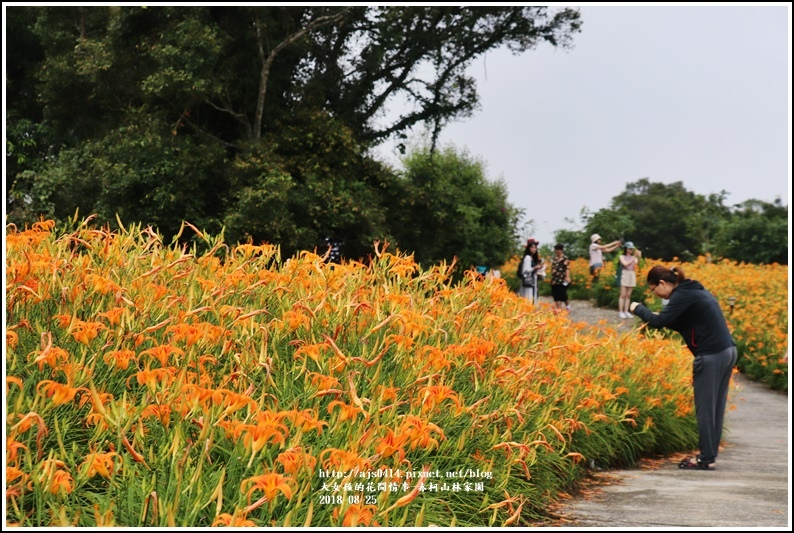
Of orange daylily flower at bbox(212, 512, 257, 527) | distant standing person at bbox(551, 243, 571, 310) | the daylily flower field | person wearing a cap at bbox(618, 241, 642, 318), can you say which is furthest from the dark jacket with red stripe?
→ person wearing a cap at bbox(618, 241, 642, 318)

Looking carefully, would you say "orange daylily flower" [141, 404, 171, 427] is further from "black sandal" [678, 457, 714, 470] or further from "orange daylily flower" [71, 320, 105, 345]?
"black sandal" [678, 457, 714, 470]

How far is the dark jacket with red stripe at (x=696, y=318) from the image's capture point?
5672mm

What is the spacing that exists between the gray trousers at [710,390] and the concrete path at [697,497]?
195 mm

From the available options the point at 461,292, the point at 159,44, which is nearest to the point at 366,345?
the point at 461,292

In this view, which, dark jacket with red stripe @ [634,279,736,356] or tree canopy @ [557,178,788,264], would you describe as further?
tree canopy @ [557,178,788,264]

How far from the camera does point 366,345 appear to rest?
11.8ft

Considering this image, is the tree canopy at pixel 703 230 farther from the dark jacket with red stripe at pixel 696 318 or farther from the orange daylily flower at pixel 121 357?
the orange daylily flower at pixel 121 357

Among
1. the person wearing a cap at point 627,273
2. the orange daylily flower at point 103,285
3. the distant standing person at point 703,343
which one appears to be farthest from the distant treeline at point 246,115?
the orange daylily flower at point 103,285

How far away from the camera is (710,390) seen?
5.72 m

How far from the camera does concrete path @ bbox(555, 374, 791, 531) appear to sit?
3.57 meters

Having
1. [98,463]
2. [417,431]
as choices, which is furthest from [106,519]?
[417,431]

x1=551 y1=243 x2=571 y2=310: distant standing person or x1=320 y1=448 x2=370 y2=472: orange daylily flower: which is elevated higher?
x1=551 y1=243 x2=571 y2=310: distant standing person

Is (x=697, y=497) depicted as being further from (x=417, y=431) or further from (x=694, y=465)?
(x=417, y=431)

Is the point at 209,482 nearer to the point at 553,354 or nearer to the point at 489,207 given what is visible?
the point at 553,354
